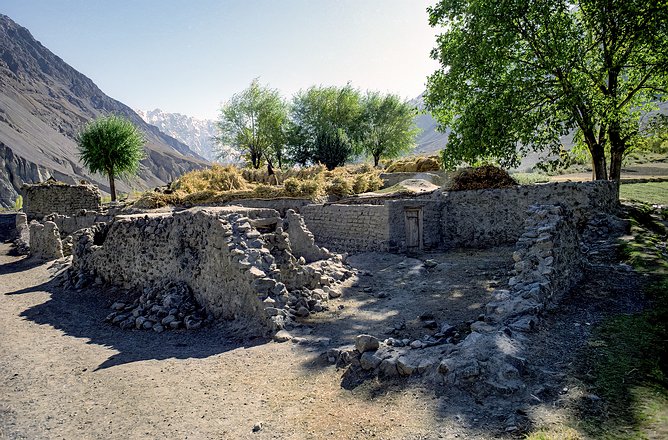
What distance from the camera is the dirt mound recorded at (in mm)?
15242

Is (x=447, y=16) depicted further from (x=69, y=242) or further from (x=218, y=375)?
(x=69, y=242)

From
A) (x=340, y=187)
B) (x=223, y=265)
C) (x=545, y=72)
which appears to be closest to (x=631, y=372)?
(x=223, y=265)

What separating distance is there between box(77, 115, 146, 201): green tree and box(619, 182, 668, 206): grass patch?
32.3 metres

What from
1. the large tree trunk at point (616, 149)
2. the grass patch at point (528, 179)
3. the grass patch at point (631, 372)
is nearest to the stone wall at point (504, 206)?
the large tree trunk at point (616, 149)

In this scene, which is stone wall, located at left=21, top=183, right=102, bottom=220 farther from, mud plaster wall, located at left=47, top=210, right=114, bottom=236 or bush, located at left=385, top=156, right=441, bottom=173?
bush, located at left=385, top=156, right=441, bottom=173

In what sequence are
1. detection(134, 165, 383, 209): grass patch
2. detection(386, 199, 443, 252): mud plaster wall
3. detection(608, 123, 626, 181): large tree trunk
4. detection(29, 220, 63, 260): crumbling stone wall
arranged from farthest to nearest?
1. detection(134, 165, 383, 209): grass patch
2. detection(29, 220, 63, 260): crumbling stone wall
3. detection(608, 123, 626, 181): large tree trunk
4. detection(386, 199, 443, 252): mud plaster wall

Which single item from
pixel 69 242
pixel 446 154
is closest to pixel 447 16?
pixel 446 154

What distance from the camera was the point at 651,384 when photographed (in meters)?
4.21

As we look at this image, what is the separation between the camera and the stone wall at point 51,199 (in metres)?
25.7

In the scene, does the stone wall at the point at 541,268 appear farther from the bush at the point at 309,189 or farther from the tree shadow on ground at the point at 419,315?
the bush at the point at 309,189

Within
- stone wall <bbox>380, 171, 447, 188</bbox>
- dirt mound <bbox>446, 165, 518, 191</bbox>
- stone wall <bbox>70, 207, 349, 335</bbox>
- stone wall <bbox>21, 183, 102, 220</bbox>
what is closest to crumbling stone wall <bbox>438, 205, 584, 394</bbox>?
stone wall <bbox>70, 207, 349, 335</bbox>

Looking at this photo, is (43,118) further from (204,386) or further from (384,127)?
(204,386)

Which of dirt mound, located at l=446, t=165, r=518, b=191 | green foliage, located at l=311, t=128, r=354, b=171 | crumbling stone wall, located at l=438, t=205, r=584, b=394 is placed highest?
green foliage, located at l=311, t=128, r=354, b=171

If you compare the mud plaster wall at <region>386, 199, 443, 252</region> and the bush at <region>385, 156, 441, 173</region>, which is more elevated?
the bush at <region>385, 156, 441, 173</region>
